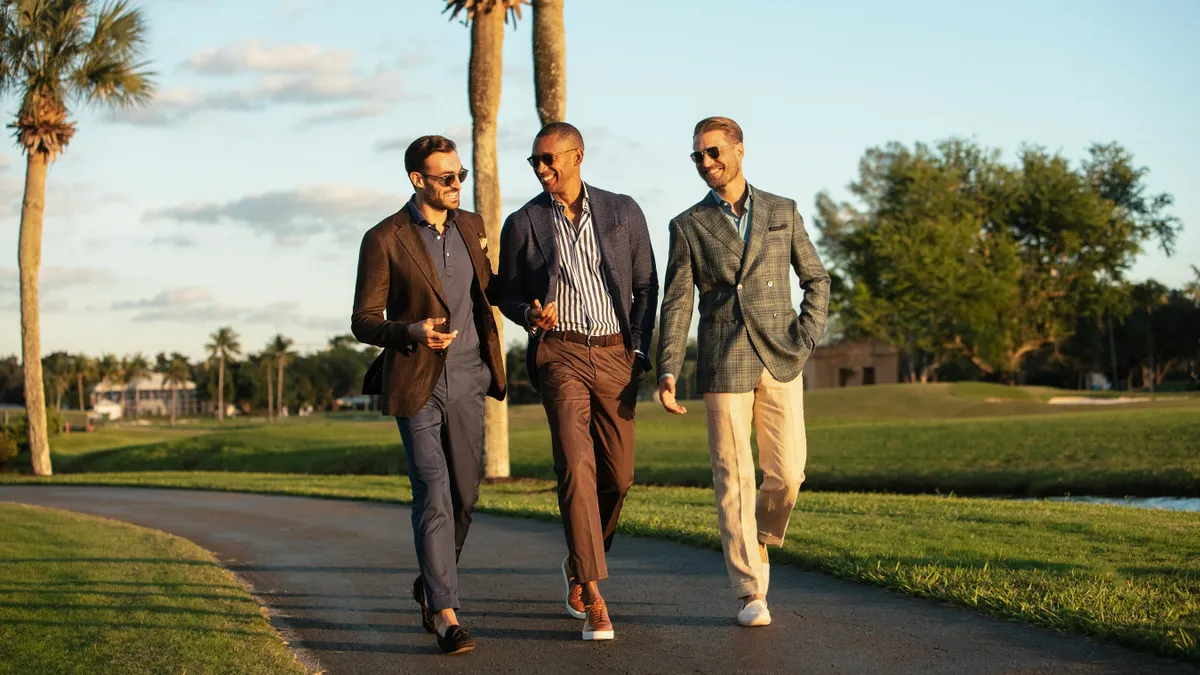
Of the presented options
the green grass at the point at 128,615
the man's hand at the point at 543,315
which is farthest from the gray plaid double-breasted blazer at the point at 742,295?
the green grass at the point at 128,615

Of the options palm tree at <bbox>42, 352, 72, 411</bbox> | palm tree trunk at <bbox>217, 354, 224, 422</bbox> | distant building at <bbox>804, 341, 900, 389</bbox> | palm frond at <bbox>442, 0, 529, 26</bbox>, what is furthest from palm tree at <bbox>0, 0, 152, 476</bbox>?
palm tree at <bbox>42, 352, 72, 411</bbox>

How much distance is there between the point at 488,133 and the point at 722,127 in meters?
13.9

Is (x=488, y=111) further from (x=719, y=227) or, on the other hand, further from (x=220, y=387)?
(x=220, y=387)

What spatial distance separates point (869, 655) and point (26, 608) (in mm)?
5318

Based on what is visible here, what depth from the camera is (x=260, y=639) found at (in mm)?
6449

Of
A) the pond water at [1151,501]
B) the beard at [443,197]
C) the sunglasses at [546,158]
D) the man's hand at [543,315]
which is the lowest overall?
the pond water at [1151,501]

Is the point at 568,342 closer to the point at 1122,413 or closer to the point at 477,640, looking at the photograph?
the point at 477,640

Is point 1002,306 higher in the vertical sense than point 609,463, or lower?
higher

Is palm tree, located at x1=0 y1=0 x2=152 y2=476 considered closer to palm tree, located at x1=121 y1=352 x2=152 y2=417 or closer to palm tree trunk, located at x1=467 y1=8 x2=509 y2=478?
palm tree trunk, located at x1=467 y1=8 x2=509 y2=478

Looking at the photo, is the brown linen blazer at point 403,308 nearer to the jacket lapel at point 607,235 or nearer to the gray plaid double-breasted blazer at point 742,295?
the jacket lapel at point 607,235

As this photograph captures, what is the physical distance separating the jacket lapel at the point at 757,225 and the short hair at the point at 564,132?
0.96 meters

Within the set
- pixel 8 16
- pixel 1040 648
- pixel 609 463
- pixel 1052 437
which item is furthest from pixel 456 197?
pixel 8 16

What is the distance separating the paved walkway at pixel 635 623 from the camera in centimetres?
539

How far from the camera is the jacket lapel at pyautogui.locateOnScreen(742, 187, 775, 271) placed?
6.38m
